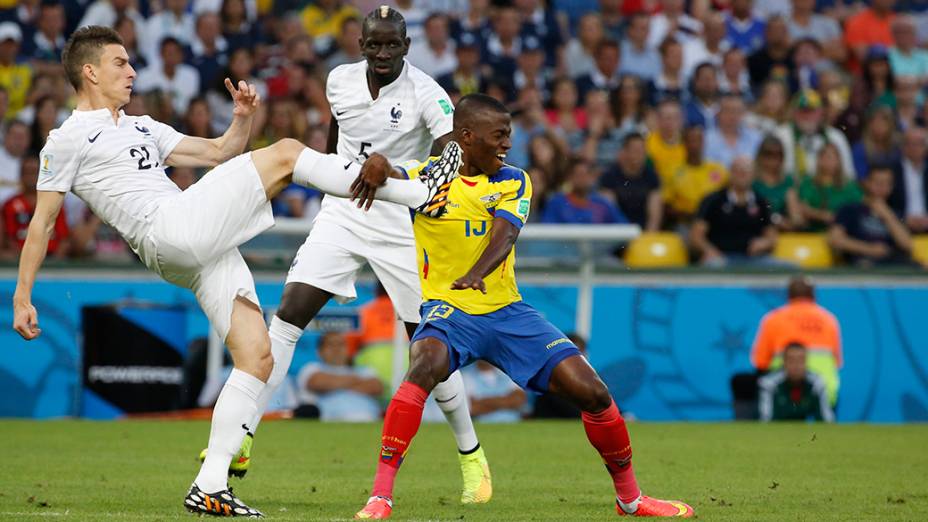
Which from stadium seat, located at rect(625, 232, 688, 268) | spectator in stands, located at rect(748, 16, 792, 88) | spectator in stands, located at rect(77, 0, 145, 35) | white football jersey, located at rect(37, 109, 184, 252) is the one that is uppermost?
spectator in stands, located at rect(748, 16, 792, 88)

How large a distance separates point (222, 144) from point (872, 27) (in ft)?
47.6

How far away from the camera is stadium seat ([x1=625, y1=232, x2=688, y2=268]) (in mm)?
16750

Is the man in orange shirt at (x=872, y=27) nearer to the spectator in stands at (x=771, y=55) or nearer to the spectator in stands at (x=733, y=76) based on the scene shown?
the spectator in stands at (x=771, y=55)

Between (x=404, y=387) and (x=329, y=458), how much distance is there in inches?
159

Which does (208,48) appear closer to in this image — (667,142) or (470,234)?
(667,142)

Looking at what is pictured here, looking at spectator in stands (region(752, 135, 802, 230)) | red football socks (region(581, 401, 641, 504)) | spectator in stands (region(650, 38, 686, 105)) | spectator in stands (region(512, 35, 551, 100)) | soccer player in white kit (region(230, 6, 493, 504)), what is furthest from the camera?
spectator in stands (region(650, 38, 686, 105))

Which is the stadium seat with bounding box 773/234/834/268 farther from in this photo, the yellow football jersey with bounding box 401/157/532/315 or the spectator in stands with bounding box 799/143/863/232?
the yellow football jersey with bounding box 401/157/532/315

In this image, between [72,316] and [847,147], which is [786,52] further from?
[72,316]

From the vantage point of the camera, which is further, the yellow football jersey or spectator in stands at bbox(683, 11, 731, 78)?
spectator in stands at bbox(683, 11, 731, 78)

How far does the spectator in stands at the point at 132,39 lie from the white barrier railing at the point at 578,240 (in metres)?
3.91

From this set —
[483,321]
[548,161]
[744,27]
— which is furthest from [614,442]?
[744,27]

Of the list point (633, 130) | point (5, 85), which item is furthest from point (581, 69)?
point (5, 85)

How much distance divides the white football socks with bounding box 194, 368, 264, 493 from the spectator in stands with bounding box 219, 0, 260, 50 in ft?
39.0

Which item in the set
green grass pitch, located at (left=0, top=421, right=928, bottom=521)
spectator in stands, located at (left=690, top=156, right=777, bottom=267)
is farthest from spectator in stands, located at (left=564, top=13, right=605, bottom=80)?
green grass pitch, located at (left=0, top=421, right=928, bottom=521)
